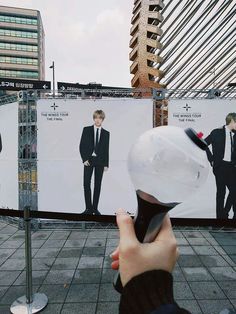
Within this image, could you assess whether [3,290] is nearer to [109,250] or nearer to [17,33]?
[109,250]

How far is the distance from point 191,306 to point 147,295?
3.62 meters

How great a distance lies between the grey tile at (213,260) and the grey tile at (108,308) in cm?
225

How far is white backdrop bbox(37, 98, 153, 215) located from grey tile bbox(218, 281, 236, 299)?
2.32 m

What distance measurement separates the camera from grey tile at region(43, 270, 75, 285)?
4688 millimetres

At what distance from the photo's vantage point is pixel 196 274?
4922mm

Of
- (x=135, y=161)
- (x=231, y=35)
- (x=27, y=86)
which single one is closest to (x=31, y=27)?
(x=27, y=86)

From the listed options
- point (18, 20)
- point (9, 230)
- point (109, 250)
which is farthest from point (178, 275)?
point (18, 20)

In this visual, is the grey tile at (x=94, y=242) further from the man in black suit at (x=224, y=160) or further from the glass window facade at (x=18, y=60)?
the glass window facade at (x=18, y=60)

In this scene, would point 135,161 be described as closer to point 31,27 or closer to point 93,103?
point 93,103

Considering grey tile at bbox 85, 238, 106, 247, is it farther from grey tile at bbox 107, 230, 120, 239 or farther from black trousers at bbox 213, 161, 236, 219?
black trousers at bbox 213, 161, 236, 219

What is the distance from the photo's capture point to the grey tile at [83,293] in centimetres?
417

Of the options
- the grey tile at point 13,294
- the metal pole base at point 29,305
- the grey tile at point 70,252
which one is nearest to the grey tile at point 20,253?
the grey tile at point 70,252

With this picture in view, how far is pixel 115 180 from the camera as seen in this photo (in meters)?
6.28

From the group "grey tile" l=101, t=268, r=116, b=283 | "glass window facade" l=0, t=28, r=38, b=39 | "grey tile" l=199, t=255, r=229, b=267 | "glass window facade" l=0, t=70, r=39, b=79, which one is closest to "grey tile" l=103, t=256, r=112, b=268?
"grey tile" l=101, t=268, r=116, b=283
